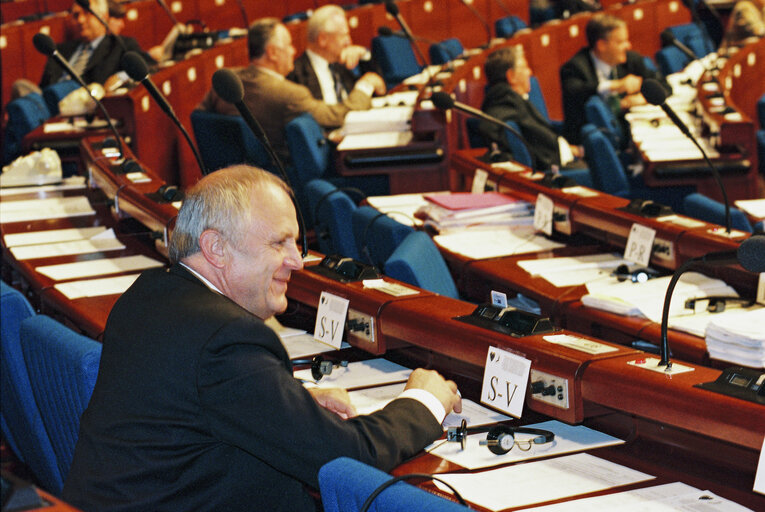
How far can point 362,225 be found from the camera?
3.35 meters

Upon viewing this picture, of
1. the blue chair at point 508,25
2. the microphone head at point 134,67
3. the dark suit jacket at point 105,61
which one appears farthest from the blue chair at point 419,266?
the blue chair at point 508,25

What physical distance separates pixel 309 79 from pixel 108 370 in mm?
4406

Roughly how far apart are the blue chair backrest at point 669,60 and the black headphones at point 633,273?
5.40 meters

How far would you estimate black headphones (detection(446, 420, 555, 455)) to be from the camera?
1812 millimetres

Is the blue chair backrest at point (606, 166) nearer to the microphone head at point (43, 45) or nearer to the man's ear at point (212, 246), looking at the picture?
the microphone head at point (43, 45)

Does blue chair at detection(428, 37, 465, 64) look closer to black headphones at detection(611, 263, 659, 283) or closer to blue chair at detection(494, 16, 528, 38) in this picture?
blue chair at detection(494, 16, 528, 38)

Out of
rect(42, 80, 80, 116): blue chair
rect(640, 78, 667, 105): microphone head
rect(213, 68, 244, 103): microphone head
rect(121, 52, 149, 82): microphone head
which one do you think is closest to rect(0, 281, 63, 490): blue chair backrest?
rect(213, 68, 244, 103): microphone head

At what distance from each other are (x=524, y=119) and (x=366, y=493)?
4.36m

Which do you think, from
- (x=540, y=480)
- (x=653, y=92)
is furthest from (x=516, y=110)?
(x=540, y=480)

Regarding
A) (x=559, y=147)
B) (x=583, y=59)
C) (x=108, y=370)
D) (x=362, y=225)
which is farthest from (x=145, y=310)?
(x=583, y=59)

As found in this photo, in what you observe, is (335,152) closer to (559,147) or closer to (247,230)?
(559,147)

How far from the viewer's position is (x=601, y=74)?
6.64 meters

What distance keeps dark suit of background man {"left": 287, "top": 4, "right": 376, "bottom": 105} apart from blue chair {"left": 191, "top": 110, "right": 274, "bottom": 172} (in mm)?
875

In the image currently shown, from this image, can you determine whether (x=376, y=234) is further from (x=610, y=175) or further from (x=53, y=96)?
(x=53, y=96)
